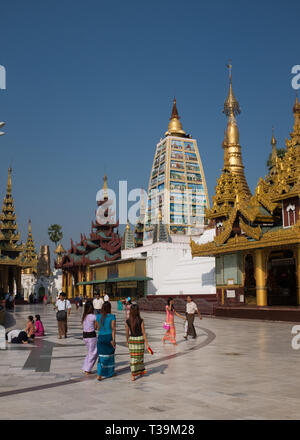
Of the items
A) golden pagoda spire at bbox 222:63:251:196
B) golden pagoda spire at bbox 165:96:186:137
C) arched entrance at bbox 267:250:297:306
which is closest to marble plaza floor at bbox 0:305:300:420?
arched entrance at bbox 267:250:297:306

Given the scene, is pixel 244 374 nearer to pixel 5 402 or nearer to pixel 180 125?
pixel 5 402

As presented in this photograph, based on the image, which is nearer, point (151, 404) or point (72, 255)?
point (151, 404)

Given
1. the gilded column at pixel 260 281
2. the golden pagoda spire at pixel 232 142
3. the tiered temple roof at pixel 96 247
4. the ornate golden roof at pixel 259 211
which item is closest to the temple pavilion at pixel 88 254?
the tiered temple roof at pixel 96 247

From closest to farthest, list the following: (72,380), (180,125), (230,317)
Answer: (72,380), (230,317), (180,125)

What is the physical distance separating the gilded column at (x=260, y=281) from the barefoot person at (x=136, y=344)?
61.4 ft

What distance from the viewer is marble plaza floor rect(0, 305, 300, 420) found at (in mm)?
6117

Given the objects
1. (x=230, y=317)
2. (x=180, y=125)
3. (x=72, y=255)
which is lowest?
(x=230, y=317)

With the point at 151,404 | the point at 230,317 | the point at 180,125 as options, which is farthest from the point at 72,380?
the point at 180,125

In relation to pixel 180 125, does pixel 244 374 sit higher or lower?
lower

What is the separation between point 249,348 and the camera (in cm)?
1292

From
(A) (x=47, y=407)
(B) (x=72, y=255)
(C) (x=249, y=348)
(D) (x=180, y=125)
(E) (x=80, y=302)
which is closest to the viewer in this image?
(A) (x=47, y=407)

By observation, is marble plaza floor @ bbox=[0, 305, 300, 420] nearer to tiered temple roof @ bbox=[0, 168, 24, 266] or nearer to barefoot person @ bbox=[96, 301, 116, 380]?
barefoot person @ bbox=[96, 301, 116, 380]

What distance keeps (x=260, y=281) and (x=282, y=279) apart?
436 centimetres
